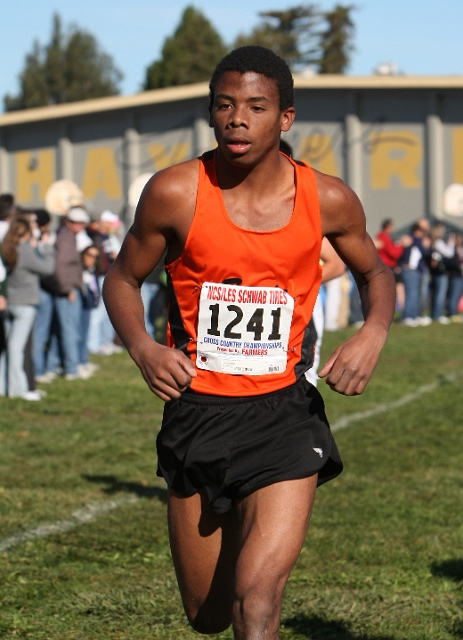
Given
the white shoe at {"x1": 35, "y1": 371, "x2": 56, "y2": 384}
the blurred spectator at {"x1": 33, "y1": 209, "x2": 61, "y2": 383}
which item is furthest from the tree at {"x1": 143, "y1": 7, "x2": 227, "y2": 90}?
the white shoe at {"x1": 35, "y1": 371, "x2": 56, "y2": 384}

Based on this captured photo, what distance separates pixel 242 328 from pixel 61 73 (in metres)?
86.2

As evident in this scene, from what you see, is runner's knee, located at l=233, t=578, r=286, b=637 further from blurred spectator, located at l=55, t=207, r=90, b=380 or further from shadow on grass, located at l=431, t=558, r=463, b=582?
blurred spectator, located at l=55, t=207, r=90, b=380

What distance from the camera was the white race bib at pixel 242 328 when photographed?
411cm

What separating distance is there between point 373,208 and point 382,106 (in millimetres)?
2995

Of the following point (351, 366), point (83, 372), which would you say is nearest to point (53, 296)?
point (83, 372)

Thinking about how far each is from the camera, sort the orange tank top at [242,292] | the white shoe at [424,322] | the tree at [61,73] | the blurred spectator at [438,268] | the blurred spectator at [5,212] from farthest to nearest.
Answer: the tree at [61,73], the blurred spectator at [438,268], the white shoe at [424,322], the blurred spectator at [5,212], the orange tank top at [242,292]

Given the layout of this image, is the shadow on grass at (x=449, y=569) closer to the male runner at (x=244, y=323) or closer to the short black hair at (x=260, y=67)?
the male runner at (x=244, y=323)

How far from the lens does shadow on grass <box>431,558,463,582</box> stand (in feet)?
20.5

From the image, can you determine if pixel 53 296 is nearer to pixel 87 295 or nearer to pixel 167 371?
pixel 87 295

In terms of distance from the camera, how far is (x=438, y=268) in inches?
995

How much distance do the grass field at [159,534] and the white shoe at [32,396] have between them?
512mm

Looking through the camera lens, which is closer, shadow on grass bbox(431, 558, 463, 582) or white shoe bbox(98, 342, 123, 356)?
shadow on grass bbox(431, 558, 463, 582)

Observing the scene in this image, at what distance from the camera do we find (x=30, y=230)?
13047 mm

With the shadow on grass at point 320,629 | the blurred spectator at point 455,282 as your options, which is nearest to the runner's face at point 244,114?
the shadow on grass at point 320,629
